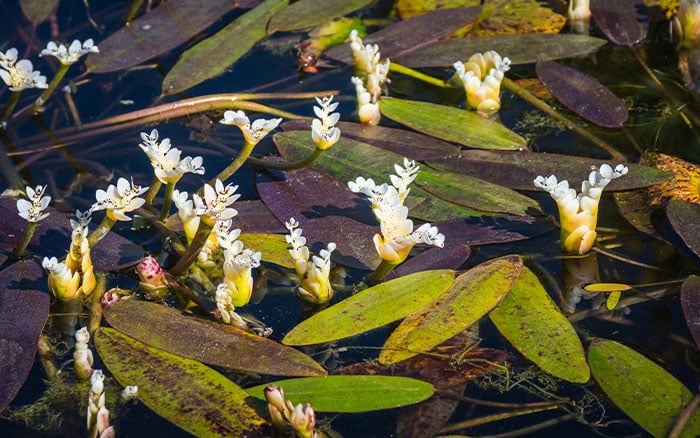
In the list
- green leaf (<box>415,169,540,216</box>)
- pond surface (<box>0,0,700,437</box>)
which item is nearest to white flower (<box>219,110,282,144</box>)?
pond surface (<box>0,0,700,437</box>)

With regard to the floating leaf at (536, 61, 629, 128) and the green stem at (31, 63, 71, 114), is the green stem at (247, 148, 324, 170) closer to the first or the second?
the green stem at (31, 63, 71, 114)

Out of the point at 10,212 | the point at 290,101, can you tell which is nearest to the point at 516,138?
the point at 290,101

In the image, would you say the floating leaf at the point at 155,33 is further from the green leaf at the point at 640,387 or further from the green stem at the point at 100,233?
the green leaf at the point at 640,387

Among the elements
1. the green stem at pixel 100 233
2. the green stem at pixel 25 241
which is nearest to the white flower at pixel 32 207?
the green stem at pixel 25 241

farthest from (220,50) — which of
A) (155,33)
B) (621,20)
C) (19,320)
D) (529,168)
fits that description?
(621,20)

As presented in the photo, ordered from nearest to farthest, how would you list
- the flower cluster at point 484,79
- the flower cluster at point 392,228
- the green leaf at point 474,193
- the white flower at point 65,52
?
the flower cluster at point 392,228, the green leaf at point 474,193, the white flower at point 65,52, the flower cluster at point 484,79

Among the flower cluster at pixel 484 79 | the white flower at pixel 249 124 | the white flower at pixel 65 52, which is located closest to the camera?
the white flower at pixel 249 124

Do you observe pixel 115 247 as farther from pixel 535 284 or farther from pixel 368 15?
pixel 368 15
